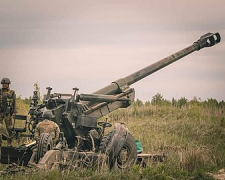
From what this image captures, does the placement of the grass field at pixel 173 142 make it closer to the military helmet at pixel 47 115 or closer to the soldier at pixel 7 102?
the military helmet at pixel 47 115

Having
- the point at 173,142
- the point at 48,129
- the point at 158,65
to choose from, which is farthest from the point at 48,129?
the point at 173,142

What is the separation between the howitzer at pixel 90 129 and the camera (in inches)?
428

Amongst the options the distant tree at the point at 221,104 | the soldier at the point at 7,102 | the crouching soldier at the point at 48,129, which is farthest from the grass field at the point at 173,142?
the soldier at the point at 7,102

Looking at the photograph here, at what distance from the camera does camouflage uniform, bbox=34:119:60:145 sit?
10.9 metres

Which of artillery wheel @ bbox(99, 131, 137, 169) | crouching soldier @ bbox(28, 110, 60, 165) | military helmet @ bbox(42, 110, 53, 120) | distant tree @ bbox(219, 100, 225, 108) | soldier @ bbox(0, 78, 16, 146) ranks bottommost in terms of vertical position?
artillery wheel @ bbox(99, 131, 137, 169)

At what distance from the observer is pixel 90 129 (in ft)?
40.3

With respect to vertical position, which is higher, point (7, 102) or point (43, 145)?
point (7, 102)

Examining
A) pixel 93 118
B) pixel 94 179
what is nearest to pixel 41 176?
pixel 94 179

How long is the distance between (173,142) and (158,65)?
118 inches

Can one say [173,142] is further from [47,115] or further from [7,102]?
[47,115]

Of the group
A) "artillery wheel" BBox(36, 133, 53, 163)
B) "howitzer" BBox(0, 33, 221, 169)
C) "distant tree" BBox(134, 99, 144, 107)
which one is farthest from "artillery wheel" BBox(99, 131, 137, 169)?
"distant tree" BBox(134, 99, 144, 107)

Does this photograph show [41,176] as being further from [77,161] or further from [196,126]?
[196,126]

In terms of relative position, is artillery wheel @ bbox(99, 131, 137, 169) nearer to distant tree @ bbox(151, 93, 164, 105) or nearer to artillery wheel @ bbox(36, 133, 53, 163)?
artillery wheel @ bbox(36, 133, 53, 163)

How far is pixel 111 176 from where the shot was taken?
10094 millimetres
